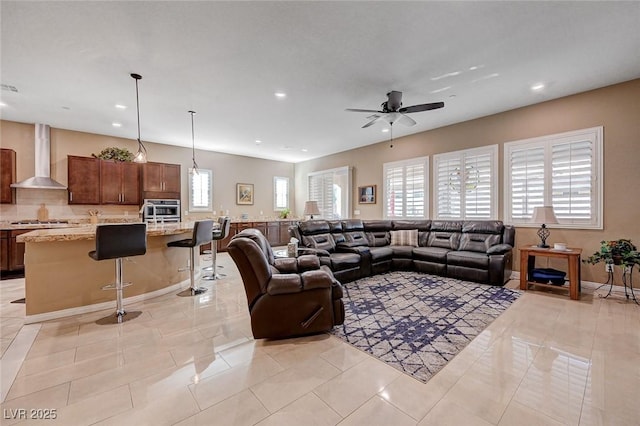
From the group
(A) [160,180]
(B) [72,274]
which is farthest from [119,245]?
(A) [160,180]

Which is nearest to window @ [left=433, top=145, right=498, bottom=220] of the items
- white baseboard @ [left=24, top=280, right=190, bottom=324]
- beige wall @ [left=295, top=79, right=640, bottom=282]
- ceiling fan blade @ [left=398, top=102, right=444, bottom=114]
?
beige wall @ [left=295, top=79, right=640, bottom=282]

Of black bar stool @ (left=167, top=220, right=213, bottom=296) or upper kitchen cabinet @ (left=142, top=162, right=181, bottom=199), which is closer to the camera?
black bar stool @ (left=167, top=220, right=213, bottom=296)

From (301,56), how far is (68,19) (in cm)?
Answer: 226

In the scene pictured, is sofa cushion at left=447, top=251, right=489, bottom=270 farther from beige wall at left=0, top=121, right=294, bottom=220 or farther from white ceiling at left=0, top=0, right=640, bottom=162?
beige wall at left=0, top=121, right=294, bottom=220

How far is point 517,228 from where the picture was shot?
191 inches

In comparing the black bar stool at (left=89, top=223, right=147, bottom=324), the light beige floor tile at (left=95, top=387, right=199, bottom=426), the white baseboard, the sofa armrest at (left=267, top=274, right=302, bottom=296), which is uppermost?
the black bar stool at (left=89, top=223, right=147, bottom=324)

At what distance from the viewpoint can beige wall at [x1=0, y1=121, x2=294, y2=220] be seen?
536 centimetres

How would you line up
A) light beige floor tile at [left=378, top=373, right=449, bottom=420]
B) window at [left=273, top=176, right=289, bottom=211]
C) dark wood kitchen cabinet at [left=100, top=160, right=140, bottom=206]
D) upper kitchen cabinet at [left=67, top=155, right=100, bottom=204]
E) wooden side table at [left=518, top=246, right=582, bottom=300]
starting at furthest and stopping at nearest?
window at [left=273, top=176, right=289, bottom=211], dark wood kitchen cabinet at [left=100, top=160, right=140, bottom=206], upper kitchen cabinet at [left=67, top=155, right=100, bottom=204], wooden side table at [left=518, top=246, right=582, bottom=300], light beige floor tile at [left=378, top=373, right=449, bottom=420]

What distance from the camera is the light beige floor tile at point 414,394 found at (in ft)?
5.47

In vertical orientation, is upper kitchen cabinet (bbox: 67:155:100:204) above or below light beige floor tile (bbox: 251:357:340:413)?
above

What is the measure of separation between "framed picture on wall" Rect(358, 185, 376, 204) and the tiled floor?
4.64 metres

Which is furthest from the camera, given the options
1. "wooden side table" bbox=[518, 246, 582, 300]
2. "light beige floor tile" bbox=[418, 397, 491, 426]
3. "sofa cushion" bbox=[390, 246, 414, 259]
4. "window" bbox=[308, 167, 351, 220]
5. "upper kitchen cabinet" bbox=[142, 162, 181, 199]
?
"window" bbox=[308, 167, 351, 220]

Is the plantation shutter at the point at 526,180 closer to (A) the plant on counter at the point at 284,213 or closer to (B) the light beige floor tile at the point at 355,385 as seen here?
(B) the light beige floor tile at the point at 355,385

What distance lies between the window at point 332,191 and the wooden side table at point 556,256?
4534 millimetres
